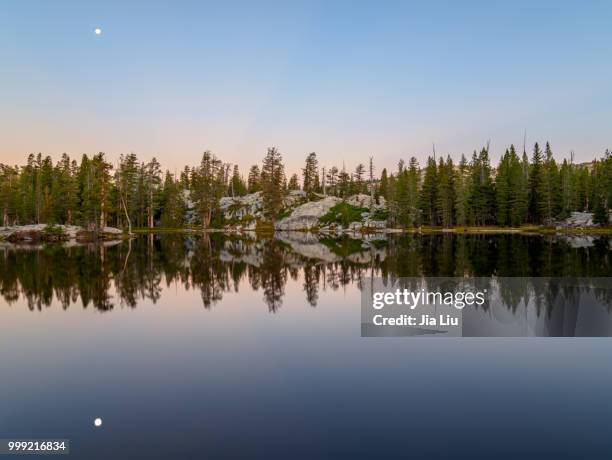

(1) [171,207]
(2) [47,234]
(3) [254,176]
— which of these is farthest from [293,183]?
(2) [47,234]

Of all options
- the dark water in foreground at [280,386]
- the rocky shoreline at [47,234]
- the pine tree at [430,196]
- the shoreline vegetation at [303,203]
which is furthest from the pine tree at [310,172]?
the dark water in foreground at [280,386]

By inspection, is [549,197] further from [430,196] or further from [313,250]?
[313,250]

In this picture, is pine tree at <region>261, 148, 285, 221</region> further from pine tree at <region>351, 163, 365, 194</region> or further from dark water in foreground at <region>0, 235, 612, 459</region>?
dark water in foreground at <region>0, 235, 612, 459</region>

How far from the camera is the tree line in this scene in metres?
102

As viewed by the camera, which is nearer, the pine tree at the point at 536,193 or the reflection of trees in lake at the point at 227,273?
the reflection of trees in lake at the point at 227,273

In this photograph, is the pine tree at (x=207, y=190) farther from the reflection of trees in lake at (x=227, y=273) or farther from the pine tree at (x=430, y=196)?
the reflection of trees in lake at (x=227, y=273)

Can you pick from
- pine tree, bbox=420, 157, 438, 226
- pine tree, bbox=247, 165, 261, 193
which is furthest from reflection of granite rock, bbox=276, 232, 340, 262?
pine tree, bbox=247, 165, 261, 193

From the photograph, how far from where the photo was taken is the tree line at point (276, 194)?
101812 mm

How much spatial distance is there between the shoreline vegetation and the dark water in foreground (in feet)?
241

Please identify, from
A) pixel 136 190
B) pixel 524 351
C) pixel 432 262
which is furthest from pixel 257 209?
pixel 524 351

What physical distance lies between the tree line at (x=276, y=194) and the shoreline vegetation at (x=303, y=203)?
0.32 m

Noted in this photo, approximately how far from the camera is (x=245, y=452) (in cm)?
796

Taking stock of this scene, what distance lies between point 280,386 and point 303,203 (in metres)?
133

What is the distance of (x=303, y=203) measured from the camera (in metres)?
143
